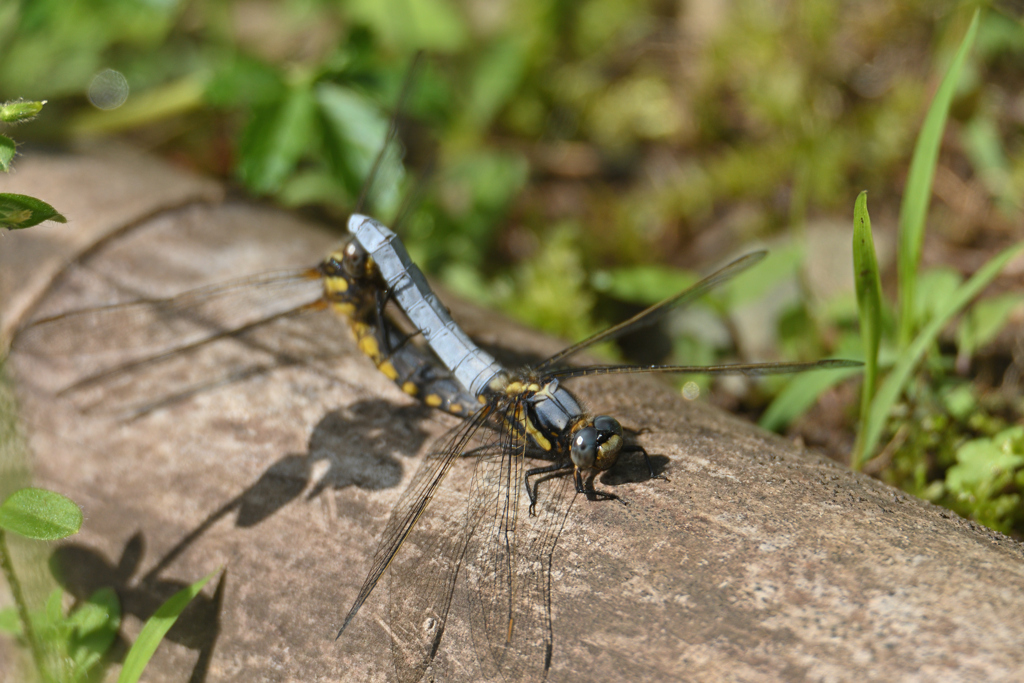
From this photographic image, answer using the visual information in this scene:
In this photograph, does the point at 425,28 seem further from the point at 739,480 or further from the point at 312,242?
the point at 739,480

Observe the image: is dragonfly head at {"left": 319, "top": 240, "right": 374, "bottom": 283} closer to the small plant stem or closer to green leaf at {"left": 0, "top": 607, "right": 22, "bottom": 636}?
the small plant stem

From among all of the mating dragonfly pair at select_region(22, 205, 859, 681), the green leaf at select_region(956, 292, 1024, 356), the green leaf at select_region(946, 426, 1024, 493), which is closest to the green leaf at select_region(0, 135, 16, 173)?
the mating dragonfly pair at select_region(22, 205, 859, 681)

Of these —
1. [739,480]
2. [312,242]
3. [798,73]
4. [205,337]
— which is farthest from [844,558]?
[798,73]

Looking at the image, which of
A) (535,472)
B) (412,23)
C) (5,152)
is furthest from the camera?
(412,23)

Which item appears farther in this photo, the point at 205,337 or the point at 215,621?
the point at 205,337

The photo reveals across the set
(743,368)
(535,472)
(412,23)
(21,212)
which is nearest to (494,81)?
(412,23)

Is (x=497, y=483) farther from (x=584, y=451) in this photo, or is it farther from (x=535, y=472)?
(x=584, y=451)

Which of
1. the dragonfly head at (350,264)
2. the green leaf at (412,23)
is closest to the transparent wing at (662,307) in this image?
the dragonfly head at (350,264)
